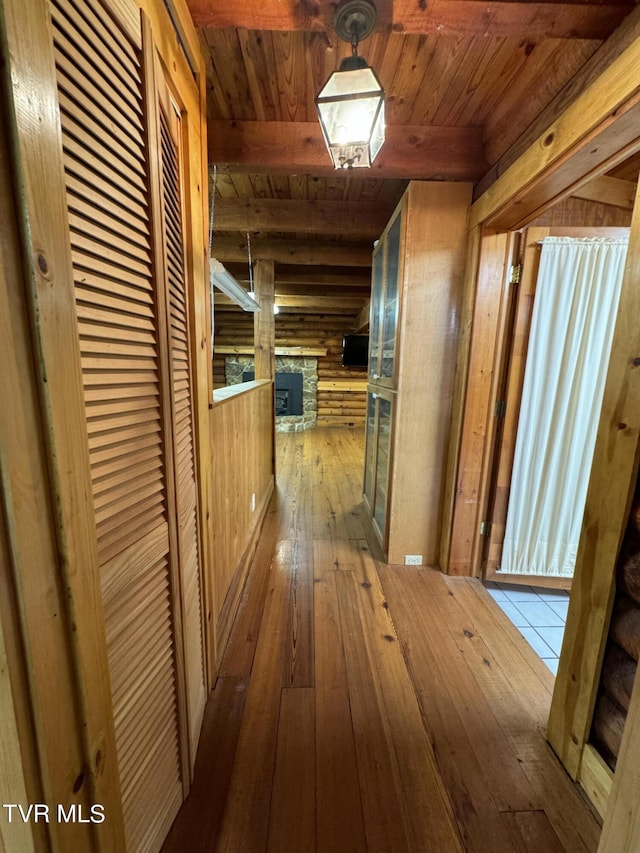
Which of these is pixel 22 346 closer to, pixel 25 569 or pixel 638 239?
pixel 25 569

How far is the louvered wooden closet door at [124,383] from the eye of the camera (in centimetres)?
55

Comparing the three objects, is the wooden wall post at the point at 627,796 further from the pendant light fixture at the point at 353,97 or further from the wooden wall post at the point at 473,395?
the pendant light fixture at the point at 353,97

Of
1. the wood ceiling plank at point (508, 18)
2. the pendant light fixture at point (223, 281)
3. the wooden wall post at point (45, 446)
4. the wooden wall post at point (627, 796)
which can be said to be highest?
the wood ceiling plank at point (508, 18)

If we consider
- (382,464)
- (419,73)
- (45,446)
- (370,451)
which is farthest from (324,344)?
(45,446)

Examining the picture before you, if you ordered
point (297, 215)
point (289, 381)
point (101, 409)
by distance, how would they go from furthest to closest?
point (289, 381) → point (297, 215) → point (101, 409)

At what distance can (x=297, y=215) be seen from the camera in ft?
8.75

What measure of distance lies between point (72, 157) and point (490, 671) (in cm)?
211

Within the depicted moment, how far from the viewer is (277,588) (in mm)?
1960

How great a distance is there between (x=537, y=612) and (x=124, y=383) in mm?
2324

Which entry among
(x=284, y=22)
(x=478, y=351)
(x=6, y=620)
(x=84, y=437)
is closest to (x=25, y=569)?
(x=6, y=620)

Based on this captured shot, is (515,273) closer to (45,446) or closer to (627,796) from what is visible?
(627,796)

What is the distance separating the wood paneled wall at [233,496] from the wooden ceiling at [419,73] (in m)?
1.32

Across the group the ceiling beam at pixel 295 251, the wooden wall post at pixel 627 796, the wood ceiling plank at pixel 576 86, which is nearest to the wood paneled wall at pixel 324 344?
the ceiling beam at pixel 295 251

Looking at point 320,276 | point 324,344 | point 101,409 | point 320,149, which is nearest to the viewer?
point 101,409
